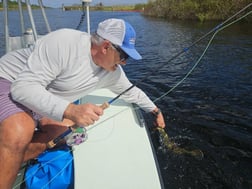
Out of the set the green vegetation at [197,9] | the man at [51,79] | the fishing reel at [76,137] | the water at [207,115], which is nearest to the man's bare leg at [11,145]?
the man at [51,79]

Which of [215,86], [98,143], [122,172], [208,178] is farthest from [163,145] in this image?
[215,86]

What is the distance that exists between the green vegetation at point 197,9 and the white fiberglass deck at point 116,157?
23.1 metres

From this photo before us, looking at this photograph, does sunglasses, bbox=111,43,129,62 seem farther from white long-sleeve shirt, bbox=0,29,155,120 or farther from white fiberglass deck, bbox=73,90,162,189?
white fiberglass deck, bbox=73,90,162,189

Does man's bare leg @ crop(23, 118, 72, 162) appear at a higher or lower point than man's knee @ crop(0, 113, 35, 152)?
lower

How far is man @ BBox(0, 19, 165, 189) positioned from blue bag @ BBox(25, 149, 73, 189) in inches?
4.4

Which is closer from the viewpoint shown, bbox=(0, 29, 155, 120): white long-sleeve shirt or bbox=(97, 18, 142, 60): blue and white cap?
bbox=(0, 29, 155, 120): white long-sleeve shirt

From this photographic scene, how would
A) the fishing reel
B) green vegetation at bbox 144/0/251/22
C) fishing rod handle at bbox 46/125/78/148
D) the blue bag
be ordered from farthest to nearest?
green vegetation at bbox 144/0/251/22 < the fishing reel < fishing rod handle at bbox 46/125/78/148 < the blue bag

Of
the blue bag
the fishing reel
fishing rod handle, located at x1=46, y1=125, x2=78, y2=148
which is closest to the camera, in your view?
the blue bag

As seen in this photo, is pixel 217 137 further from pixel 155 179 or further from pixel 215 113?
pixel 155 179

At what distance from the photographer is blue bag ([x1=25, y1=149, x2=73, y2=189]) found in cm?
238

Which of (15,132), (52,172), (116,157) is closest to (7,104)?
(15,132)

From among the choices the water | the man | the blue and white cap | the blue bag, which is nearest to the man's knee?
the man

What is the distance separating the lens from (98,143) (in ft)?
8.87

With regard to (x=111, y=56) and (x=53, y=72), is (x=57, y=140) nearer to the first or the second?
(x=53, y=72)
